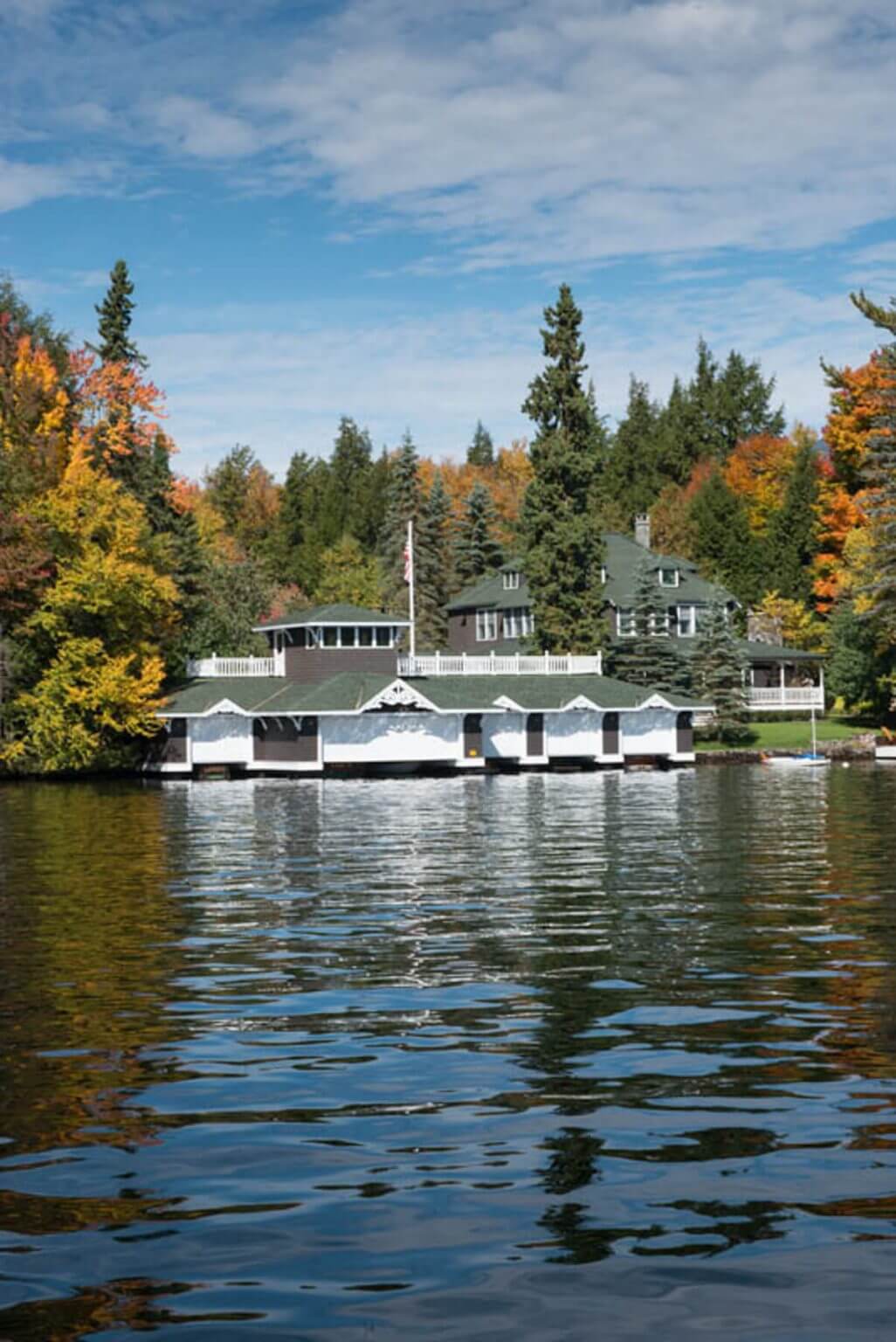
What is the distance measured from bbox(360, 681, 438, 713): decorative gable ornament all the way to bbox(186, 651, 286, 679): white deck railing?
822cm

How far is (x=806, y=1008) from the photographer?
1593 centimetres

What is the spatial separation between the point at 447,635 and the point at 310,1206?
103 m

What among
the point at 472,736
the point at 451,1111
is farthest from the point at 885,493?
the point at 451,1111

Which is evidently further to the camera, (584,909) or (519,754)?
(519,754)

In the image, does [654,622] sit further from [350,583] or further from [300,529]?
[300,529]

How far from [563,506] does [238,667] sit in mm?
19765

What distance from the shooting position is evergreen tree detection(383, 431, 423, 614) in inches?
4557

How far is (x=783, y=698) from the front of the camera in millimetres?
94812

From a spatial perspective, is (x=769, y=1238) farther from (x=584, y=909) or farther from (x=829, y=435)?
(x=829, y=435)

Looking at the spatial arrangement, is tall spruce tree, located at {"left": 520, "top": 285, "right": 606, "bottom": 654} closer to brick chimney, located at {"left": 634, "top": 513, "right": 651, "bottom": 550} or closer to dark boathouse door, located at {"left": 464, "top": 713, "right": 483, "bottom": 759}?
dark boathouse door, located at {"left": 464, "top": 713, "right": 483, "bottom": 759}

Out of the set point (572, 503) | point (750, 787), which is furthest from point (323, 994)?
point (572, 503)

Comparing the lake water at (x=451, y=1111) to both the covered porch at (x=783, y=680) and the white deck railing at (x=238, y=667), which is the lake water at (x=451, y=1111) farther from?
the covered porch at (x=783, y=680)

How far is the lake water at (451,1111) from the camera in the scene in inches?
326

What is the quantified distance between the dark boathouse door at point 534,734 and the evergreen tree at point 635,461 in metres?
56.1
